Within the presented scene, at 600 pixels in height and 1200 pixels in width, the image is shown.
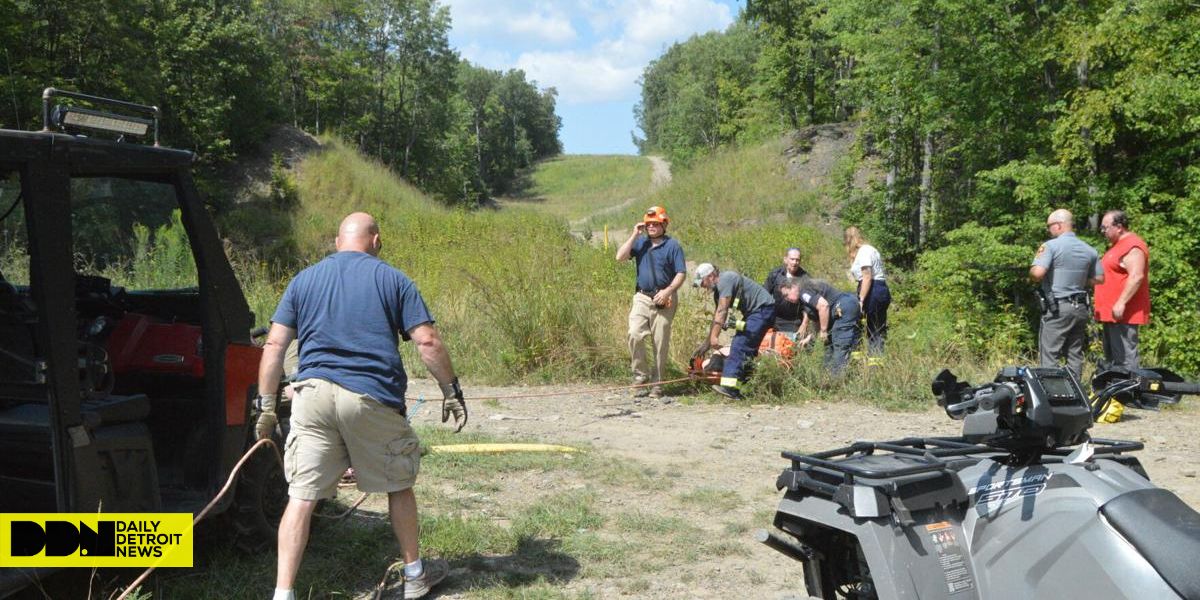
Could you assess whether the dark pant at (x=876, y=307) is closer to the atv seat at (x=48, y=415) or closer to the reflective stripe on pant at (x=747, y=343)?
the reflective stripe on pant at (x=747, y=343)

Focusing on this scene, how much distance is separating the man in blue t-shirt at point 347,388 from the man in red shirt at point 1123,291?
7244mm

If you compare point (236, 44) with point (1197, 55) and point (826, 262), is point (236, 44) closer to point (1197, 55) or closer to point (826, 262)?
point (826, 262)

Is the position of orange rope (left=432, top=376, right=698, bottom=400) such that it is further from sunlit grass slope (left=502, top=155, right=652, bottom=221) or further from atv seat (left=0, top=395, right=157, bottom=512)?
sunlit grass slope (left=502, top=155, right=652, bottom=221)

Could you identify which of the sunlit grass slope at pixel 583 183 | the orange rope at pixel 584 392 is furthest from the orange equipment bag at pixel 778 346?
the sunlit grass slope at pixel 583 183

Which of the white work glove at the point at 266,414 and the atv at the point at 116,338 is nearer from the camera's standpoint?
the atv at the point at 116,338

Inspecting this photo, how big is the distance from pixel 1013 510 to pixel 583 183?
7255 centimetres

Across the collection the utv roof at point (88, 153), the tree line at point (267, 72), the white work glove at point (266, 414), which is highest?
the tree line at point (267, 72)

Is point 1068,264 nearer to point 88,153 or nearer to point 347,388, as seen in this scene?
point 347,388

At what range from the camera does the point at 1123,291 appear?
8539 millimetres

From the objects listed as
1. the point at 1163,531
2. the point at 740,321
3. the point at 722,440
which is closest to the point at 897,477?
the point at 1163,531

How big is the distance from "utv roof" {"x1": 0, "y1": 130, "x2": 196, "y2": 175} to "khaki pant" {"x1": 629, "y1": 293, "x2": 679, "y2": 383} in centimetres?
584

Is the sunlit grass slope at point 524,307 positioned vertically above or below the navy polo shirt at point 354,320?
below

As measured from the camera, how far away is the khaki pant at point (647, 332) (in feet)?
30.8

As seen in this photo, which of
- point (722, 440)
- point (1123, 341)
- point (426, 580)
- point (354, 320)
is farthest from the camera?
point (1123, 341)
